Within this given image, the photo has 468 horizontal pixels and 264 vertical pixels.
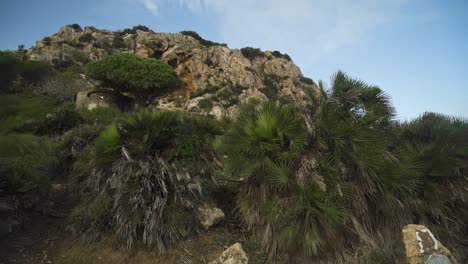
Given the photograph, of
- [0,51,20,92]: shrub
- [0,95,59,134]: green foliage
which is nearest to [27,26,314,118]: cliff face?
[0,51,20,92]: shrub

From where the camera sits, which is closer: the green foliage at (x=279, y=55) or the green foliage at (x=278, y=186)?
the green foliage at (x=278, y=186)

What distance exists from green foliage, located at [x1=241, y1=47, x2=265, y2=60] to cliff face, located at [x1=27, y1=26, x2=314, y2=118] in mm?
5396

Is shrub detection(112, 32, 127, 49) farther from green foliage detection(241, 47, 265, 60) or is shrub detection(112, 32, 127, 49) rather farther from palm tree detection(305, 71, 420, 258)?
palm tree detection(305, 71, 420, 258)

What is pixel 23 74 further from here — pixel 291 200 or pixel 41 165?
pixel 291 200

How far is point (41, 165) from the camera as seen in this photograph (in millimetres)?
6391

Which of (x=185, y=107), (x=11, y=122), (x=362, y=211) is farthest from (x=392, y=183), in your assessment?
(x=185, y=107)

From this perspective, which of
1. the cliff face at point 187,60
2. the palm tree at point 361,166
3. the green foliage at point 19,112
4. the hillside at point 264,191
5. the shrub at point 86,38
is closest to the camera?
the hillside at point 264,191

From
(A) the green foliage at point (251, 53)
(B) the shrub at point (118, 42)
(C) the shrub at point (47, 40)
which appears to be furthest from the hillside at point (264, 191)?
(A) the green foliage at point (251, 53)

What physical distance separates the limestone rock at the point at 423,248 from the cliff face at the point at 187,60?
33.3 m

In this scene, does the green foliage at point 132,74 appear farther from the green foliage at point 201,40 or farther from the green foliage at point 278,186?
the green foliage at point 201,40

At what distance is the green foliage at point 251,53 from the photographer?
62.1 m

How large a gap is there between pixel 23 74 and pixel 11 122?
19.4 m

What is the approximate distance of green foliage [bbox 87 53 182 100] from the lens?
2639cm

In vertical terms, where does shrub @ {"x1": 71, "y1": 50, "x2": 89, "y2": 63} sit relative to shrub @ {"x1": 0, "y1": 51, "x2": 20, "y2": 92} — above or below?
above
